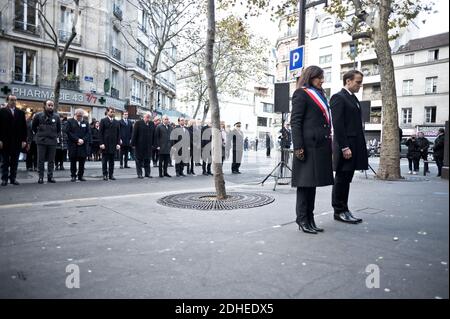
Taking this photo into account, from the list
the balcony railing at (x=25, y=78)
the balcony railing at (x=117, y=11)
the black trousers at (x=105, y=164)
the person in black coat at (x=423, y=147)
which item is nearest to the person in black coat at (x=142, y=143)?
the black trousers at (x=105, y=164)

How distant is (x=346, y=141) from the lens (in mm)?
5051

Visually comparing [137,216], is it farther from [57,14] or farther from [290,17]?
[57,14]

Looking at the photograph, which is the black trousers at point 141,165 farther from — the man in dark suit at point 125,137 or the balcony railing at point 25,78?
the balcony railing at point 25,78

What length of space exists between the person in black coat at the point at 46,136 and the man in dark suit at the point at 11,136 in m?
0.37

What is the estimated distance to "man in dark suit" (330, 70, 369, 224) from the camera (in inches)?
199

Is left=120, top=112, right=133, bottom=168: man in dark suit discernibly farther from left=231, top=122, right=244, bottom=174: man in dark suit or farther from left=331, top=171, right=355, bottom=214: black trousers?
left=331, top=171, right=355, bottom=214: black trousers

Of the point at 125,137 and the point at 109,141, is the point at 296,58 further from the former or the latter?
the point at 125,137

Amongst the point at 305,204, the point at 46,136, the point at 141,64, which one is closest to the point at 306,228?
the point at 305,204

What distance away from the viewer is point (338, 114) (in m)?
5.08

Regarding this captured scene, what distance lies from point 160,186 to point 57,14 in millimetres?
23173

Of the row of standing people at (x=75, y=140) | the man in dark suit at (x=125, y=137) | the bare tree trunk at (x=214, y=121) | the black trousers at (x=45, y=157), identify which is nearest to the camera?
the bare tree trunk at (x=214, y=121)

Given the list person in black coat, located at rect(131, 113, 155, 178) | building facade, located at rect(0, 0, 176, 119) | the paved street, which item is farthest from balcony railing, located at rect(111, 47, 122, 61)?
the paved street

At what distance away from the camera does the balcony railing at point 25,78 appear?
24875mm

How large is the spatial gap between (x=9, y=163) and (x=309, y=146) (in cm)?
832
